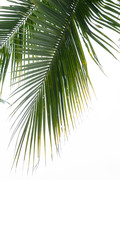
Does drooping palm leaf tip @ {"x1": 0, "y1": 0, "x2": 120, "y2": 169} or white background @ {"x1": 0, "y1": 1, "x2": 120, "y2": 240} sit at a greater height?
white background @ {"x1": 0, "y1": 1, "x2": 120, "y2": 240}

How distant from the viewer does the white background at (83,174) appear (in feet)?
17.5

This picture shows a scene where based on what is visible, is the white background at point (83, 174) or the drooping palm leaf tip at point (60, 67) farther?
the white background at point (83, 174)

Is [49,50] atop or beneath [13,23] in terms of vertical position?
beneath

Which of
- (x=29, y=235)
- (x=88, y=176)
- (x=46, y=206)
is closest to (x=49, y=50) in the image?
(x=29, y=235)

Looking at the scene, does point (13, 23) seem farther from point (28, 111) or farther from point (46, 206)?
point (46, 206)

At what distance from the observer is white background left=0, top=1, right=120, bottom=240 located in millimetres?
5328

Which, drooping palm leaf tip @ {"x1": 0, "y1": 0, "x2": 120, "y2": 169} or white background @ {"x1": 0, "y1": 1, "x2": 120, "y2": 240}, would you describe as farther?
white background @ {"x1": 0, "y1": 1, "x2": 120, "y2": 240}

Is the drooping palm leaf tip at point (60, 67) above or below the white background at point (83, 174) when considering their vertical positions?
below

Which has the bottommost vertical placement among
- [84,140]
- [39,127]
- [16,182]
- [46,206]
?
[39,127]

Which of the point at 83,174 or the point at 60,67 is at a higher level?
the point at 83,174

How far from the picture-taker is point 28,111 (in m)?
0.52

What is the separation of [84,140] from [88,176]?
0.89 m

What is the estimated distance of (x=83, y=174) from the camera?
6.60 metres

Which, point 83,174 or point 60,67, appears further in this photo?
point 83,174
